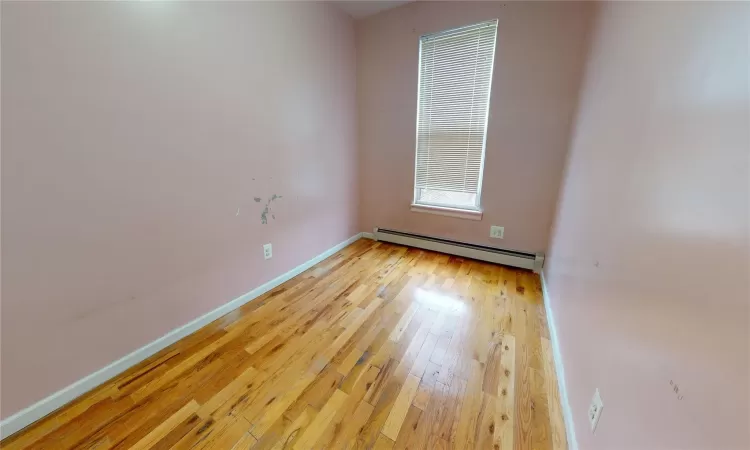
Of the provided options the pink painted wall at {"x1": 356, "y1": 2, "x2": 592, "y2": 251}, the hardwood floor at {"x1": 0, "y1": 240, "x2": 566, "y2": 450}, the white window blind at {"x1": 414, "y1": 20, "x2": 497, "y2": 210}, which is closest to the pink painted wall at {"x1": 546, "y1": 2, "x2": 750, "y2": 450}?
the hardwood floor at {"x1": 0, "y1": 240, "x2": 566, "y2": 450}

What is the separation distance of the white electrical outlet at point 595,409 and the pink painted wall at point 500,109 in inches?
65.2

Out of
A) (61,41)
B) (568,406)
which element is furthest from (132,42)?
(568,406)

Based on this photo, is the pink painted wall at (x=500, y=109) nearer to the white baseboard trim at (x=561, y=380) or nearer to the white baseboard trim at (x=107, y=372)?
the white baseboard trim at (x=561, y=380)

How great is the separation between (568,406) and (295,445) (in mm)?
1140

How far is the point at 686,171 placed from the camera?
2.02 feet

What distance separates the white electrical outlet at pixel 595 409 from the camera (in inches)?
33.7

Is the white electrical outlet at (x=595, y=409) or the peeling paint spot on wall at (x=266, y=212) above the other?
the peeling paint spot on wall at (x=266, y=212)

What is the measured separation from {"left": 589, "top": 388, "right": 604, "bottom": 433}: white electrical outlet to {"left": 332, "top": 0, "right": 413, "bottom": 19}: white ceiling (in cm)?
301

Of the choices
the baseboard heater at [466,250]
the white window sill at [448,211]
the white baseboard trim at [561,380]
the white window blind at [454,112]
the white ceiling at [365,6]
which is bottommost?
the white baseboard trim at [561,380]

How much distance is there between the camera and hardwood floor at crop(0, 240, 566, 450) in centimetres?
105

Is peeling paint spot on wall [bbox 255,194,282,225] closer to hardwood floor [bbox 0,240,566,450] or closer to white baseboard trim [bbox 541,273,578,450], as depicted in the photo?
hardwood floor [bbox 0,240,566,450]

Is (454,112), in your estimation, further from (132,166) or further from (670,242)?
(132,166)

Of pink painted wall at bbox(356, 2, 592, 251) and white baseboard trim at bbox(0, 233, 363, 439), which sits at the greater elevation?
pink painted wall at bbox(356, 2, 592, 251)

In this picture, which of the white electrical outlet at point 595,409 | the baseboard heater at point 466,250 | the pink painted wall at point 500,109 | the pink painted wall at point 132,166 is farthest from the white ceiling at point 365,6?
the white electrical outlet at point 595,409
